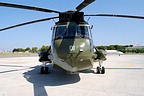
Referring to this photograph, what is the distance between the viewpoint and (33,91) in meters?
5.10

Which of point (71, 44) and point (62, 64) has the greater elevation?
point (71, 44)

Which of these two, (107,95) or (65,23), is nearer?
(107,95)

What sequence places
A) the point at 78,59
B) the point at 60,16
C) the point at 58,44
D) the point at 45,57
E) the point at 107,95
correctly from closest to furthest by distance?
the point at 107,95
the point at 78,59
the point at 58,44
the point at 60,16
the point at 45,57

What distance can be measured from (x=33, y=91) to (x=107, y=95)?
7.46 feet

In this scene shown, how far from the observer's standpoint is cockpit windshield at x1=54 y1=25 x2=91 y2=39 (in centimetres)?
636

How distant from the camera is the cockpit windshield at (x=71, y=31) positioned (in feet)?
20.9

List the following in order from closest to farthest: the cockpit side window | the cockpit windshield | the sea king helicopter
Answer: the sea king helicopter, the cockpit windshield, the cockpit side window

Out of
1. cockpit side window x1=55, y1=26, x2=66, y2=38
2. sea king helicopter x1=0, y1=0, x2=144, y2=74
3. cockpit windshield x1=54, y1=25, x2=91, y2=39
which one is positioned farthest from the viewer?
cockpit side window x1=55, y1=26, x2=66, y2=38

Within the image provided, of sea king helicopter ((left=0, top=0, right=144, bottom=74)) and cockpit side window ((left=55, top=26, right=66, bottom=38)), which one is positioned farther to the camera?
cockpit side window ((left=55, top=26, right=66, bottom=38))

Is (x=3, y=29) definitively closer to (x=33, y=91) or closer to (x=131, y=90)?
(x=33, y=91)

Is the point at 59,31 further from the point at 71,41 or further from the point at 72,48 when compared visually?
the point at 72,48

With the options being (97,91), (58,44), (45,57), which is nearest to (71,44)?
(58,44)

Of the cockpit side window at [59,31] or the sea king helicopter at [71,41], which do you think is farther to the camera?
the cockpit side window at [59,31]

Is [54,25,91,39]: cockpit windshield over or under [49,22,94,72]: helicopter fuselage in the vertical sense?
over
